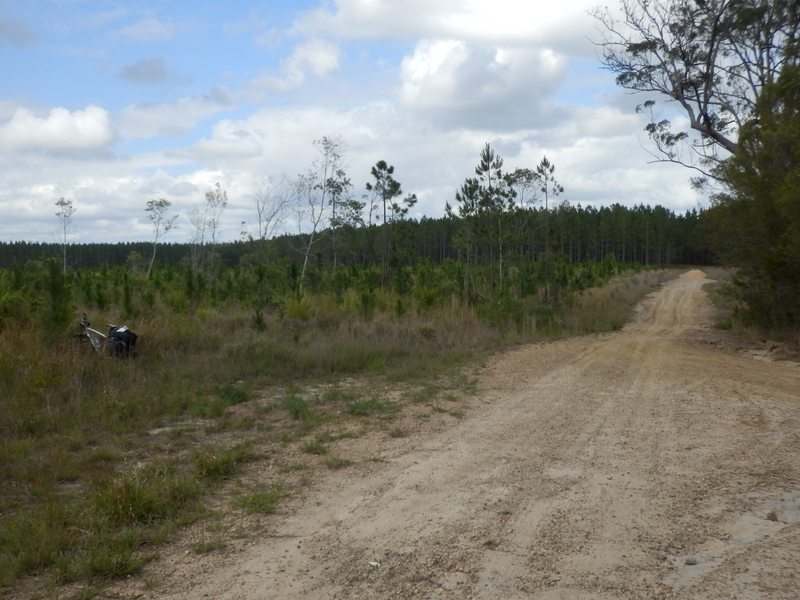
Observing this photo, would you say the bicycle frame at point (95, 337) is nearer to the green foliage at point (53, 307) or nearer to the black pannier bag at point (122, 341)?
the black pannier bag at point (122, 341)

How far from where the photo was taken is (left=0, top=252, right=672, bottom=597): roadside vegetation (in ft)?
13.8

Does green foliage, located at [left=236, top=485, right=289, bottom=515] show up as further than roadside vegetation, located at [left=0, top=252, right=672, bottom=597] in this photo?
Yes

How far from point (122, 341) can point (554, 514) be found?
311 inches

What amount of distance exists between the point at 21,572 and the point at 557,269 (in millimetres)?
19016

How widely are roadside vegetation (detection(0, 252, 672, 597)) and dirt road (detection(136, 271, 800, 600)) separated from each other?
0.55 m

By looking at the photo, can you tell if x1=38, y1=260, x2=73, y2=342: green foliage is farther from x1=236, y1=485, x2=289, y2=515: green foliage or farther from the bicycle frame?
x1=236, y1=485, x2=289, y2=515: green foliage

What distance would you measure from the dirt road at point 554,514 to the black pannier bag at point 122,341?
5249mm

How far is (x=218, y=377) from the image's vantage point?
9.45 m

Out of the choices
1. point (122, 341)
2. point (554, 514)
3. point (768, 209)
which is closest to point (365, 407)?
point (554, 514)

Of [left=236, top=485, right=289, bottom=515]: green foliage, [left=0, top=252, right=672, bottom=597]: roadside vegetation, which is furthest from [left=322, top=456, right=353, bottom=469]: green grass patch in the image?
[left=236, top=485, right=289, bottom=515]: green foliage

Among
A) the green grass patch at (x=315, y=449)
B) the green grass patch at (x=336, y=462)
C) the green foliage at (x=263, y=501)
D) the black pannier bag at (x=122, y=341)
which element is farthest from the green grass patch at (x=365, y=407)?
the black pannier bag at (x=122, y=341)

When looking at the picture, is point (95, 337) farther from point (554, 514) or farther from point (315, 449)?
point (554, 514)

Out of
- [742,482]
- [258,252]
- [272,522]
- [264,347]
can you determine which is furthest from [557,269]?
[272,522]

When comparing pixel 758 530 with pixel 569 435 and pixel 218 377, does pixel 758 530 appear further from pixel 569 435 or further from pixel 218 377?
pixel 218 377
